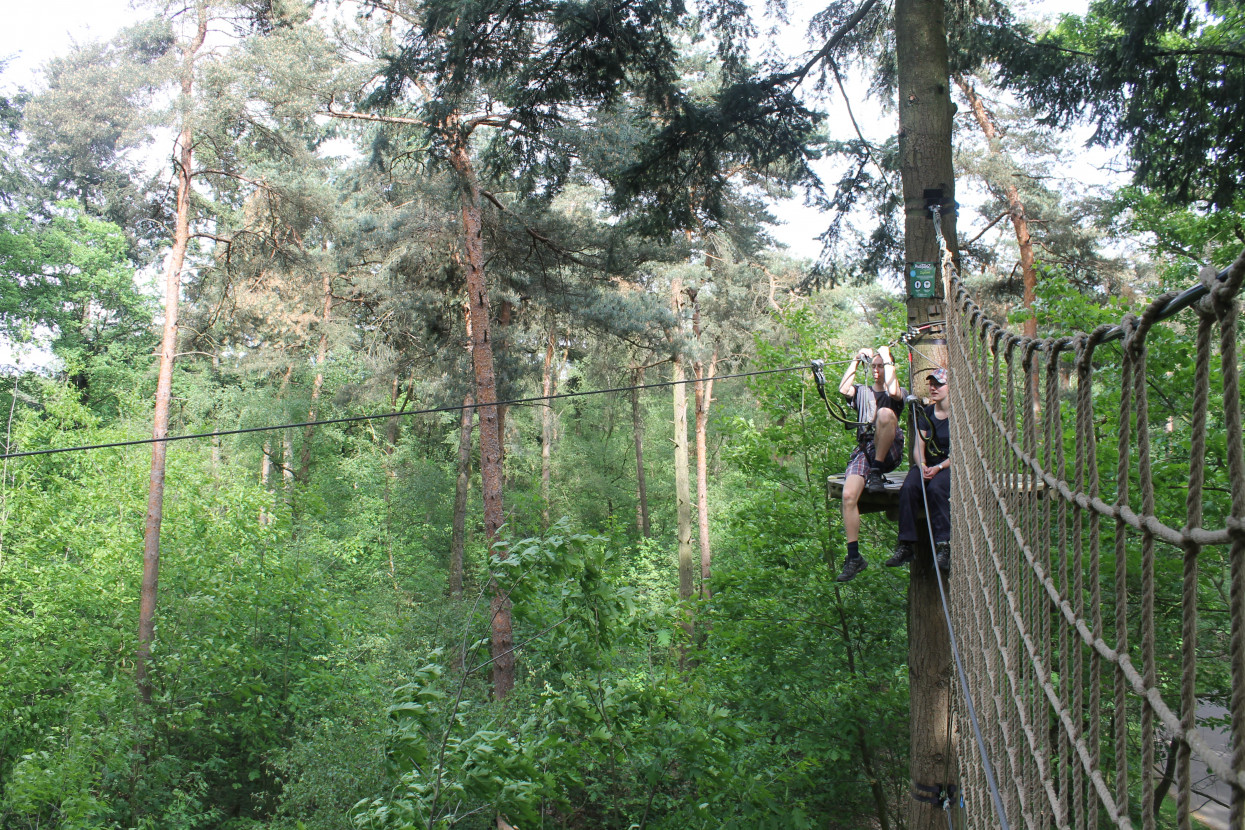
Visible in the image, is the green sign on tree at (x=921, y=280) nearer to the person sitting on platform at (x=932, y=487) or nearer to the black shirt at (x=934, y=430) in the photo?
the person sitting on platform at (x=932, y=487)

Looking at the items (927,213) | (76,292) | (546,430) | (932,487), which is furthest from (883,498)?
(76,292)

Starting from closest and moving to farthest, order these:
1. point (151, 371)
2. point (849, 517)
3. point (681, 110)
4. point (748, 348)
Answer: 1. point (849, 517)
2. point (681, 110)
3. point (748, 348)
4. point (151, 371)

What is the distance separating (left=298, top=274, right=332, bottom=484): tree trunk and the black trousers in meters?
15.0

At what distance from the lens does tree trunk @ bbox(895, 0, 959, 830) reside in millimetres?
4461

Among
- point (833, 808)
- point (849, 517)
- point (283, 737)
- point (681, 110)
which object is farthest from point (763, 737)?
point (283, 737)

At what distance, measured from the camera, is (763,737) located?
730cm

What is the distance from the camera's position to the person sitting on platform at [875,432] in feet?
14.5

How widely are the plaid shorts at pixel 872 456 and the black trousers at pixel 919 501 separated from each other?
22cm

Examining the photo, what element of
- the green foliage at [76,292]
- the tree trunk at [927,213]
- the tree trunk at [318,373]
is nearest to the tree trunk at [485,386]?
the tree trunk at [927,213]

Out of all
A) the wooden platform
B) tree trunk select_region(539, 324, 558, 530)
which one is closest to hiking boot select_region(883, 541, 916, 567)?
the wooden platform

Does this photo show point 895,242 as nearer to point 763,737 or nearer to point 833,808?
point 763,737

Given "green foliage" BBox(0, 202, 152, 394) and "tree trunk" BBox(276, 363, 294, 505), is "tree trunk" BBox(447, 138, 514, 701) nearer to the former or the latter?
"tree trunk" BBox(276, 363, 294, 505)

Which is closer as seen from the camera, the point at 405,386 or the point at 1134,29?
the point at 1134,29

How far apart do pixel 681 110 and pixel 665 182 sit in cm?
55
